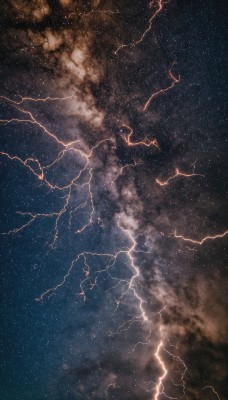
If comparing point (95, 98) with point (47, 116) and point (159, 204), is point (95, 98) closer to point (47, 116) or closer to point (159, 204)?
point (47, 116)

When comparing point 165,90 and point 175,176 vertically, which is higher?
point 165,90

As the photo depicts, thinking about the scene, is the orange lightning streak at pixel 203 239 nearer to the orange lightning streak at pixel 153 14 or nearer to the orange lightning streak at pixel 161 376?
the orange lightning streak at pixel 161 376

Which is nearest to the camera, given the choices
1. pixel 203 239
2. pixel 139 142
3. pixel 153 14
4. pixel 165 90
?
pixel 153 14

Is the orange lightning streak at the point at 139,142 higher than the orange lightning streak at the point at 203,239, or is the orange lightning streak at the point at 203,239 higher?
the orange lightning streak at the point at 139,142

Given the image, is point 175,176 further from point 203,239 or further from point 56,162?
point 56,162

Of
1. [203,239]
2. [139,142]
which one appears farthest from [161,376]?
[139,142]

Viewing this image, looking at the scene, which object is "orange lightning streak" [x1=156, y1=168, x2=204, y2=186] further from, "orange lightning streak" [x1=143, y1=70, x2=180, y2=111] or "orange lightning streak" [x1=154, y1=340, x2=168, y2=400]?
"orange lightning streak" [x1=154, y1=340, x2=168, y2=400]

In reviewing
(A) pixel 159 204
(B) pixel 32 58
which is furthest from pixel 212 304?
(B) pixel 32 58

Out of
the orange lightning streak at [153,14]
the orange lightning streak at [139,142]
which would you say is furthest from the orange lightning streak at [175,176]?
the orange lightning streak at [153,14]

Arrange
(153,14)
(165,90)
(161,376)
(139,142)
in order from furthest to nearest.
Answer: (161,376) → (139,142) → (165,90) → (153,14)

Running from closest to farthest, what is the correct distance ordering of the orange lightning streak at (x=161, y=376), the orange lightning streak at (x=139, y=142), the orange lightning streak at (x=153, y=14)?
the orange lightning streak at (x=153, y=14) → the orange lightning streak at (x=139, y=142) → the orange lightning streak at (x=161, y=376)

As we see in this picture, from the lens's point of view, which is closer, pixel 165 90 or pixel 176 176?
pixel 165 90
